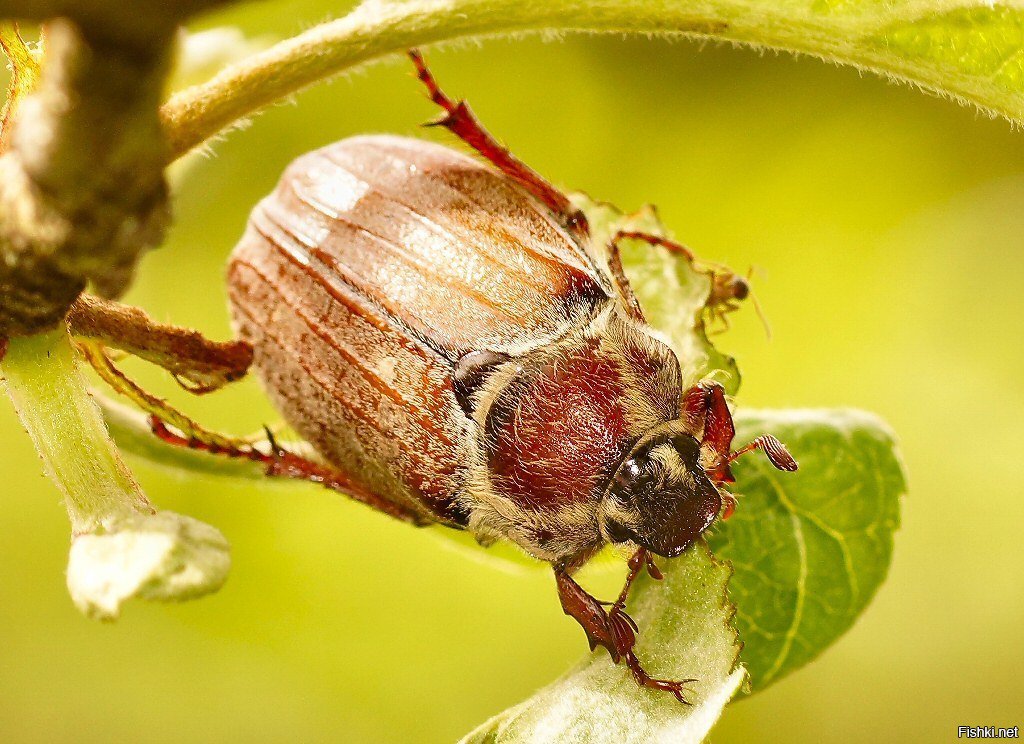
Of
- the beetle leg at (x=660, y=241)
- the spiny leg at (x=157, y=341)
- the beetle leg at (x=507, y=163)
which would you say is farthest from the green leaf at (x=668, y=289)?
the spiny leg at (x=157, y=341)

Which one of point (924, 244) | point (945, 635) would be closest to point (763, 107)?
point (924, 244)

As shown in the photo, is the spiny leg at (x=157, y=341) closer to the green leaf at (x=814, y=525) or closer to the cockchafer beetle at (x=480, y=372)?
the cockchafer beetle at (x=480, y=372)

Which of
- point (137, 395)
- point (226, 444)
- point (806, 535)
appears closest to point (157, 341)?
point (137, 395)

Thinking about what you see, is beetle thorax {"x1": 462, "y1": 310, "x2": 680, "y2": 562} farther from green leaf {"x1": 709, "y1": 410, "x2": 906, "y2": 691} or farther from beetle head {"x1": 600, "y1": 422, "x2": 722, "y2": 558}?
green leaf {"x1": 709, "y1": 410, "x2": 906, "y2": 691}

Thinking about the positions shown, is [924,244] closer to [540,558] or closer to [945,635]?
[945,635]

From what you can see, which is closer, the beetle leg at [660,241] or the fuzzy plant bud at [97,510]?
the fuzzy plant bud at [97,510]

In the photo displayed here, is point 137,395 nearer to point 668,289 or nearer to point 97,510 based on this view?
point 97,510
